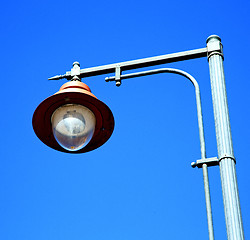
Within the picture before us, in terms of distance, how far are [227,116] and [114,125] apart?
66.6 inches

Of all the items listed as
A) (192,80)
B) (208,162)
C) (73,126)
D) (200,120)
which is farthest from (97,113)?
(208,162)

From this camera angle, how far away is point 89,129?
580 cm

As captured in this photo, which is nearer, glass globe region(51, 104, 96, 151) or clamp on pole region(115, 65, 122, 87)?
glass globe region(51, 104, 96, 151)

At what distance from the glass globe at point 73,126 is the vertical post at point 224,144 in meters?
1.36

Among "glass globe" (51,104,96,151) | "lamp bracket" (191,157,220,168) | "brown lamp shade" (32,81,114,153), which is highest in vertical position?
"brown lamp shade" (32,81,114,153)

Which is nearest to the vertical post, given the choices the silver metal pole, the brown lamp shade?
the silver metal pole

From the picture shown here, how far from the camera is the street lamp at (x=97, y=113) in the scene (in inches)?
188

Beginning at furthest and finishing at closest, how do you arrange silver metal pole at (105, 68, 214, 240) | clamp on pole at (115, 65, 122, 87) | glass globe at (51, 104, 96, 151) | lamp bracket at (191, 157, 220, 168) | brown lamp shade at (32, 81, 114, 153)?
1. clamp on pole at (115, 65, 122, 87)
2. brown lamp shade at (32, 81, 114, 153)
3. glass globe at (51, 104, 96, 151)
4. lamp bracket at (191, 157, 220, 168)
5. silver metal pole at (105, 68, 214, 240)

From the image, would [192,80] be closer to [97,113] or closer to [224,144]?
[224,144]

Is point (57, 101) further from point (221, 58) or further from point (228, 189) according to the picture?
point (228, 189)

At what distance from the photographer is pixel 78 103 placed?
5.91m

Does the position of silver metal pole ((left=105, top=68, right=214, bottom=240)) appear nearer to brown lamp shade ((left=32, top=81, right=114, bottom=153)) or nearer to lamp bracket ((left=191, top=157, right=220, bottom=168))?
lamp bracket ((left=191, top=157, right=220, bottom=168))

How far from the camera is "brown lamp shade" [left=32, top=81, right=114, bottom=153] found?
587 centimetres

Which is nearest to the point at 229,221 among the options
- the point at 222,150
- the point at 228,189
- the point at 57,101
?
the point at 228,189
